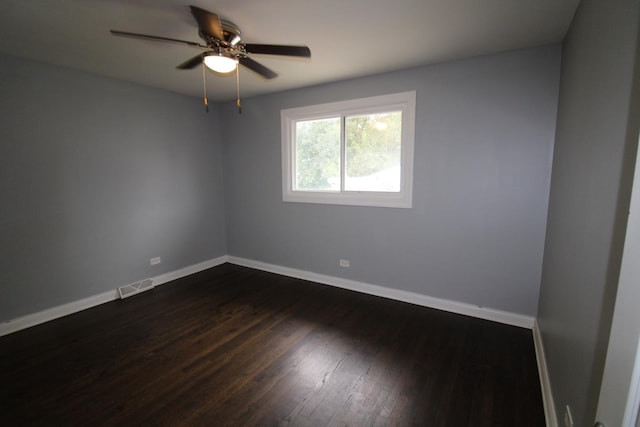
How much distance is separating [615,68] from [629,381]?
111cm

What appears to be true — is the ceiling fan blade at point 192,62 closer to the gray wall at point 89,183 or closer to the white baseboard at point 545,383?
the gray wall at point 89,183

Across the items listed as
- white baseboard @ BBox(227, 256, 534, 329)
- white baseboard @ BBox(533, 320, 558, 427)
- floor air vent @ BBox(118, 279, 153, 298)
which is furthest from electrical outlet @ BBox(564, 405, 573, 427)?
floor air vent @ BBox(118, 279, 153, 298)

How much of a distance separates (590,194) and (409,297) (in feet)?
6.97

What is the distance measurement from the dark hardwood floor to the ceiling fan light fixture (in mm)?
2245

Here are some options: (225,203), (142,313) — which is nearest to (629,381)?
(142,313)

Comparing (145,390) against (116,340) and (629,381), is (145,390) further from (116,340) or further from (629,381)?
(629,381)

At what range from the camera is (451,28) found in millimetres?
2029

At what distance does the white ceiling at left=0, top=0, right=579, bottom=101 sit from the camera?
1759 mm

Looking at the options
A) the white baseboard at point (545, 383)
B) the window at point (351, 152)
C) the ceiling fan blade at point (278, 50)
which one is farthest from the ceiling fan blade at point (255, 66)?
the white baseboard at point (545, 383)

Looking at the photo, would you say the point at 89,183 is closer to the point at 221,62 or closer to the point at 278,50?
the point at 221,62

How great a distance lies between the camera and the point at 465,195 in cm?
269

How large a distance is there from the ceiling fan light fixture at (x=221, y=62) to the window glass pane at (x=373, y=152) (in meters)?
1.65

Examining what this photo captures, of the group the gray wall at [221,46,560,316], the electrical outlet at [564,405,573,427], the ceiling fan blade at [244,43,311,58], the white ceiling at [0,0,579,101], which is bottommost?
the electrical outlet at [564,405,573,427]

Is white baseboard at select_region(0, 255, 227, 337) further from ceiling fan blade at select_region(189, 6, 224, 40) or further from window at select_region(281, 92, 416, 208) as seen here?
ceiling fan blade at select_region(189, 6, 224, 40)
